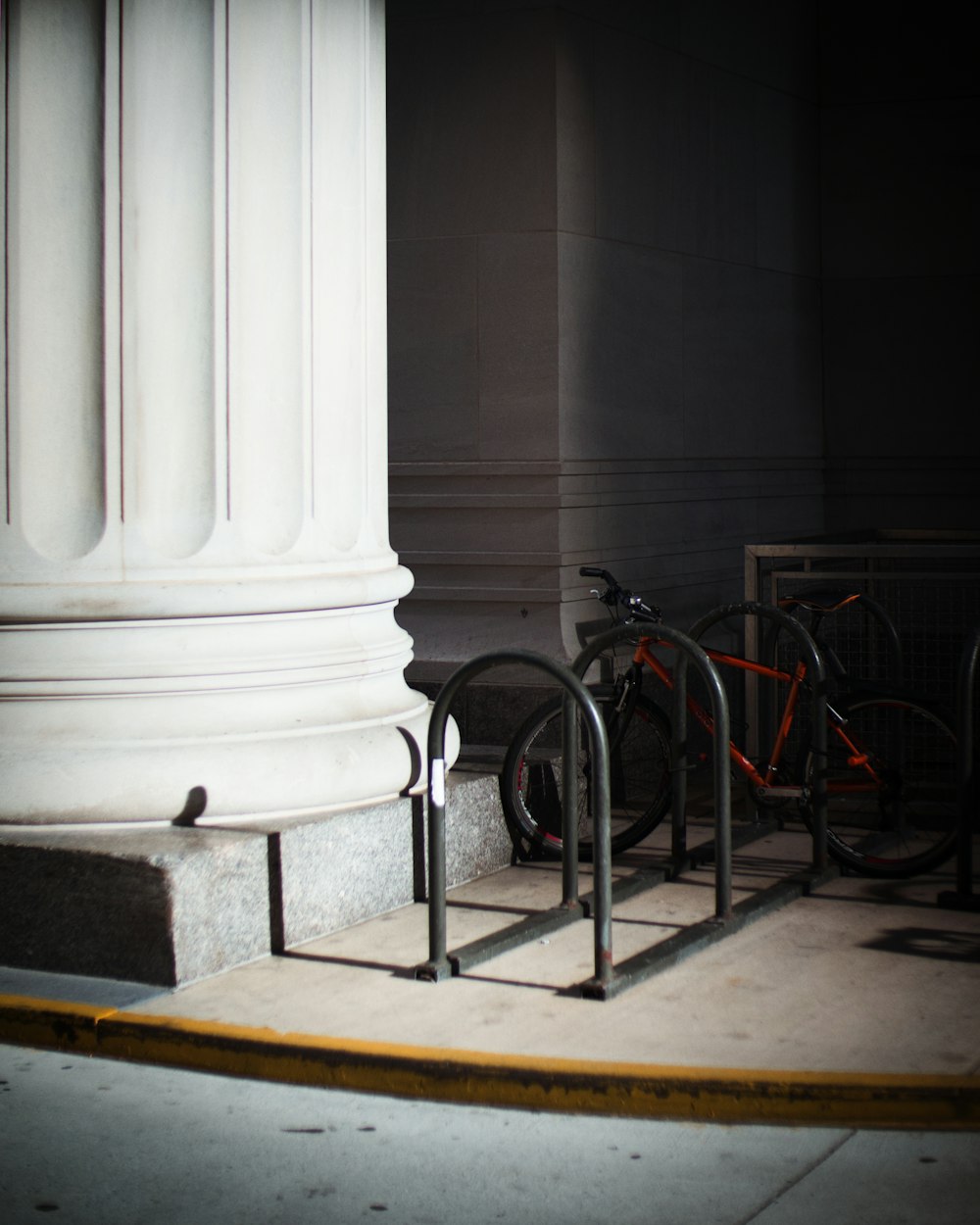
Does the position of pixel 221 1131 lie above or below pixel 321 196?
below

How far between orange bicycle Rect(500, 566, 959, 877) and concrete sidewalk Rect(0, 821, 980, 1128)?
2.32 feet

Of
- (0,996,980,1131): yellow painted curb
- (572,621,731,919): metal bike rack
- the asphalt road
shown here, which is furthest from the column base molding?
the asphalt road

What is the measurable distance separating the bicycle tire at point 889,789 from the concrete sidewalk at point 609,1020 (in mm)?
473

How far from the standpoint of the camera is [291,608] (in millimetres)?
7250

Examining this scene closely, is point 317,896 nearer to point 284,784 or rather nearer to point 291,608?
point 284,784

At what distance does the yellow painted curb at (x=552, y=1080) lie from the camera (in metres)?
5.17

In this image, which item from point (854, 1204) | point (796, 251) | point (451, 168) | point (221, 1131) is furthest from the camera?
point (796, 251)

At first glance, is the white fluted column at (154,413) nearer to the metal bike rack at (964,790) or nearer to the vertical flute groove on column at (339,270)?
the vertical flute groove on column at (339,270)

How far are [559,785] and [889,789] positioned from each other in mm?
1476

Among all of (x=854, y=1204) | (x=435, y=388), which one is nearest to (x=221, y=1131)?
(x=854, y=1204)

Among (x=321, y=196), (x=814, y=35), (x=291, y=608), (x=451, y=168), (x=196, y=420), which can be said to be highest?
(x=814, y=35)

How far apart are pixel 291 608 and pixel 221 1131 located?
2519 mm

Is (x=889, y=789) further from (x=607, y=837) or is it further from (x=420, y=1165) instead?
(x=420, y=1165)

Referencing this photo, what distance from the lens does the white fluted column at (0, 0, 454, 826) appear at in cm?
691
